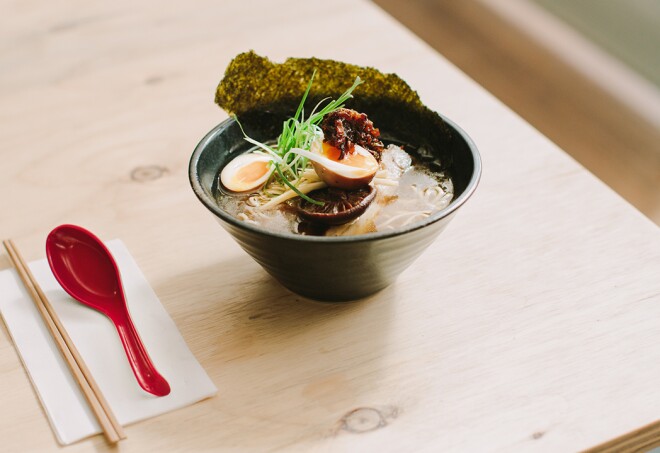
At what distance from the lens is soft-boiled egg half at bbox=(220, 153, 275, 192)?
985 millimetres

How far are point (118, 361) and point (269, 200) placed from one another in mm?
270

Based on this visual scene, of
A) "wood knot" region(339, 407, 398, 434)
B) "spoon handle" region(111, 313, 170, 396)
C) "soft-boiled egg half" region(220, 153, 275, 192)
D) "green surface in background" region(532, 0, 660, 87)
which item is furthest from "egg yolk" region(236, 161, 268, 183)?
"green surface in background" region(532, 0, 660, 87)

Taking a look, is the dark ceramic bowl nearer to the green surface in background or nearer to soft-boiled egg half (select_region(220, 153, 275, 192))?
soft-boiled egg half (select_region(220, 153, 275, 192))

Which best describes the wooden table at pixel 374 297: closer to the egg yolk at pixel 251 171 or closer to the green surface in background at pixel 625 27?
the egg yolk at pixel 251 171

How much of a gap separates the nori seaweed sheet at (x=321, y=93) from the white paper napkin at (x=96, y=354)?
0.28m

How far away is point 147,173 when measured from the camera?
4.02 feet

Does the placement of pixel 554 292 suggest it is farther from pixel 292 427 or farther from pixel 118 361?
pixel 118 361

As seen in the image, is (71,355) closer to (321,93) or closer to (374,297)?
(374,297)

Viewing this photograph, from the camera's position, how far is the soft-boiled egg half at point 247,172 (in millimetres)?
985

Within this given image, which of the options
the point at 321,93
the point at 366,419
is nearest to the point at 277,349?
Answer: the point at 366,419

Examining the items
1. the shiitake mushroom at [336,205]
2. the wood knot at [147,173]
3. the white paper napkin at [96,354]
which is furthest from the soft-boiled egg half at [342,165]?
the wood knot at [147,173]

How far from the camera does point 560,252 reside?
3.42ft

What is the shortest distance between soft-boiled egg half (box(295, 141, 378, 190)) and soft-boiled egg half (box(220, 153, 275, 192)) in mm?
86

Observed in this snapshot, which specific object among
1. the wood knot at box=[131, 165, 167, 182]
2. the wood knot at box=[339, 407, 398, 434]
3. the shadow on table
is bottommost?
the wood knot at box=[131, 165, 167, 182]
